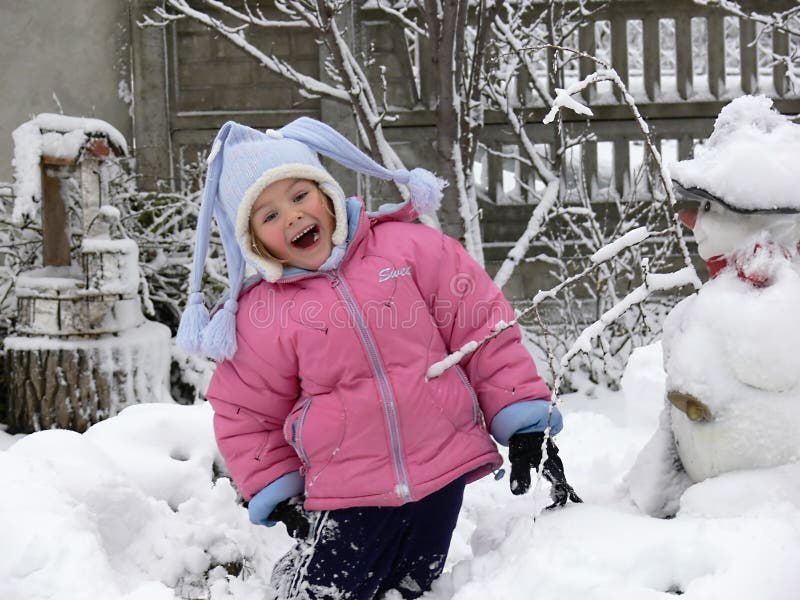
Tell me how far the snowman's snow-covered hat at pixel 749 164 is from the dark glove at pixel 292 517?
123 centimetres

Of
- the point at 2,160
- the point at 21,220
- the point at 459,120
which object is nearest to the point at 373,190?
the point at 459,120

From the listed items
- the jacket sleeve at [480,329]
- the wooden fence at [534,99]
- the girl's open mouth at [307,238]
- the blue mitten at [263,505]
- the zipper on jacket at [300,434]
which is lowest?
the blue mitten at [263,505]

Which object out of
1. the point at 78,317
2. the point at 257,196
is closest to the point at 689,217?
the point at 257,196

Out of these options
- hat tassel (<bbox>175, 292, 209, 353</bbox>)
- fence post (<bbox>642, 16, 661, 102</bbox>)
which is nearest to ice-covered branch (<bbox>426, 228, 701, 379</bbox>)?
hat tassel (<bbox>175, 292, 209, 353</bbox>)

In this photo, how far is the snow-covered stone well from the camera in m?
4.59

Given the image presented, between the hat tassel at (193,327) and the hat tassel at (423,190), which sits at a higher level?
the hat tassel at (423,190)

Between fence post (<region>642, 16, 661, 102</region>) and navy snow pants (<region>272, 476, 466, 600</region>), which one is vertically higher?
fence post (<region>642, 16, 661, 102</region>)

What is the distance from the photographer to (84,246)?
14.9 feet

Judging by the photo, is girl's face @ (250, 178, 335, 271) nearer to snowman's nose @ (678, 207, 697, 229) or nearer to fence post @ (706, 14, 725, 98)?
snowman's nose @ (678, 207, 697, 229)

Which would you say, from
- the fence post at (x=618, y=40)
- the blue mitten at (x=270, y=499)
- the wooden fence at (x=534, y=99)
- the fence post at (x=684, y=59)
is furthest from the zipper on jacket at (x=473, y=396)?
the fence post at (x=684, y=59)

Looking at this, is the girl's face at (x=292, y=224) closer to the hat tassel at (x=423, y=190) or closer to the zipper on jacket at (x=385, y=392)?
the zipper on jacket at (x=385, y=392)

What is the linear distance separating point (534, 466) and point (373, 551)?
0.46 meters

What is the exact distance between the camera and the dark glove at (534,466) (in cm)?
211

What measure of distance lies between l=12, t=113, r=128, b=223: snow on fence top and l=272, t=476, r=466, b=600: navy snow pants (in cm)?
285
